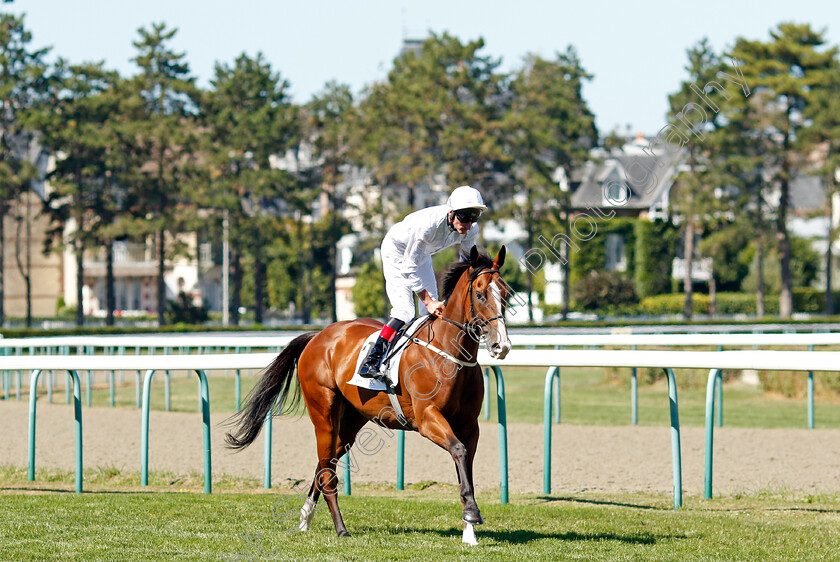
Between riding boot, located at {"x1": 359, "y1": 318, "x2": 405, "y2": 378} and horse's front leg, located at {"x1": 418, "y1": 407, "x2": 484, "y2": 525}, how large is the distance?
0.41 meters

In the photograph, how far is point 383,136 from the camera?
1543 inches

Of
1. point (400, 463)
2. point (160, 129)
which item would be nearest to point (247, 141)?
point (160, 129)

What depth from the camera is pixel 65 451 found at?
33.7 feet

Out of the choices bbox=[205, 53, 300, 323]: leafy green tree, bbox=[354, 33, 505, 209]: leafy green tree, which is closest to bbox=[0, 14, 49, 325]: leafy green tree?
bbox=[205, 53, 300, 323]: leafy green tree

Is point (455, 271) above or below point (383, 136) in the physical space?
below

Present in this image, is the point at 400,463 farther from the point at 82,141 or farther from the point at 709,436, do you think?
the point at 82,141

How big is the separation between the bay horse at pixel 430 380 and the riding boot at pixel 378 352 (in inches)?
4.9

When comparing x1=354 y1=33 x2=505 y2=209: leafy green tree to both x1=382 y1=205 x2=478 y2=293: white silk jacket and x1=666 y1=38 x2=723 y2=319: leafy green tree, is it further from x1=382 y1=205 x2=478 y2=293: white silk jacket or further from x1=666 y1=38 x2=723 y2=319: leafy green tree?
x1=382 y1=205 x2=478 y2=293: white silk jacket

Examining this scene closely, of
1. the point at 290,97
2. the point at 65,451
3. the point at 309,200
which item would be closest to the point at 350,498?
the point at 65,451

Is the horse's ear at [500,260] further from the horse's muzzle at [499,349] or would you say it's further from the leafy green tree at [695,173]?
the leafy green tree at [695,173]

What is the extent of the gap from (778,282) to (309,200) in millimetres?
22807

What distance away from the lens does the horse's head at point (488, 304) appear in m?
5.03

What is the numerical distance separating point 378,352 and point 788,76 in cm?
3585

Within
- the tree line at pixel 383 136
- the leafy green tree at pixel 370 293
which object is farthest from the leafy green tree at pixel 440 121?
the leafy green tree at pixel 370 293
